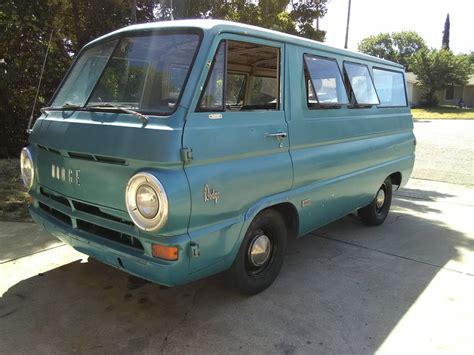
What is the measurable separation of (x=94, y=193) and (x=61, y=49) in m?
7.80

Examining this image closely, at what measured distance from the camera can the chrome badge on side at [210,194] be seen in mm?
2768

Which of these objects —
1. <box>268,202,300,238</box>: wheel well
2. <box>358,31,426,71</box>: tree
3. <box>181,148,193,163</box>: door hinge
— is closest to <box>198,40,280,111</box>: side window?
<box>181,148,193,163</box>: door hinge

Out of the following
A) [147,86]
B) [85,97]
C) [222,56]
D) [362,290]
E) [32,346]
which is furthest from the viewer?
[362,290]

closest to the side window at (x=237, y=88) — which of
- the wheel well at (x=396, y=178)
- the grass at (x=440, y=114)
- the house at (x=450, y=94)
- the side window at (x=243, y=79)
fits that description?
the side window at (x=243, y=79)

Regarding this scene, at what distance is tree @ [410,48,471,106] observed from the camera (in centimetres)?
4078

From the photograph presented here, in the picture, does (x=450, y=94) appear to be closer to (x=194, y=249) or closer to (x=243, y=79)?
(x=243, y=79)

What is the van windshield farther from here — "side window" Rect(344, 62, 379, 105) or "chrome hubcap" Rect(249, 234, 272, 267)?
"side window" Rect(344, 62, 379, 105)

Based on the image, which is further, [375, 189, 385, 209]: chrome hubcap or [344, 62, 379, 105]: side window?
[375, 189, 385, 209]: chrome hubcap

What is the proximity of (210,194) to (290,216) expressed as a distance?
1.24 m

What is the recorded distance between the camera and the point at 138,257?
2.73m

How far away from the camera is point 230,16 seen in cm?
1034

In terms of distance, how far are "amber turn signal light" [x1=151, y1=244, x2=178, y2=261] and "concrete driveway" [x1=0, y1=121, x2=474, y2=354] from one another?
2.23 feet

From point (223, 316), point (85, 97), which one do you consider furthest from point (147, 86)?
point (223, 316)

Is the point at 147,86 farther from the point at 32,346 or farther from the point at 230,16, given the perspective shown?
the point at 230,16
